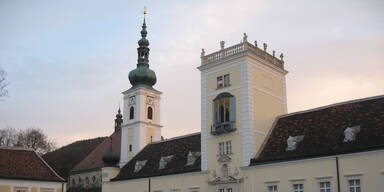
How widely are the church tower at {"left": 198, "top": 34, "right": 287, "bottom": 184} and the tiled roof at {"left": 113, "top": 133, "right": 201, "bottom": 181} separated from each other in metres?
3.33

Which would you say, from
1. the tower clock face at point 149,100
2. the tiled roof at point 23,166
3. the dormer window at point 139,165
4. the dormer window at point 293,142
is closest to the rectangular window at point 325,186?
the dormer window at point 293,142

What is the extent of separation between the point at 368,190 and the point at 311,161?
13.6ft

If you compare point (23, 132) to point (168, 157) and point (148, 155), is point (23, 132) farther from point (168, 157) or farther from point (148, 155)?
point (168, 157)

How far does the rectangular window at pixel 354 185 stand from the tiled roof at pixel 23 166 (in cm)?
2952

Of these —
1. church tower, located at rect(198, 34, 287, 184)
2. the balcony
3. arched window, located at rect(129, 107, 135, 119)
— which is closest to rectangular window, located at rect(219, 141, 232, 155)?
church tower, located at rect(198, 34, 287, 184)

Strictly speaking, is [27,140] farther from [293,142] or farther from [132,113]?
[293,142]

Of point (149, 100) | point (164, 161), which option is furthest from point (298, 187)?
point (149, 100)

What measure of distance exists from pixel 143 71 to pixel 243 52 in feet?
93.9

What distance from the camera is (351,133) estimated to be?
1237 inches

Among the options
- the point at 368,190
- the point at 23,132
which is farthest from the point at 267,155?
the point at 23,132

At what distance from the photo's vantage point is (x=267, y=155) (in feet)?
116

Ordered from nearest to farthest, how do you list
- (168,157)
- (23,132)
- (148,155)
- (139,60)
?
(168,157), (148,155), (139,60), (23,132)

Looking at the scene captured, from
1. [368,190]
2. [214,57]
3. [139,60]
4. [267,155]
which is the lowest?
[368,190]

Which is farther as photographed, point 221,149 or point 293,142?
point 221,149
